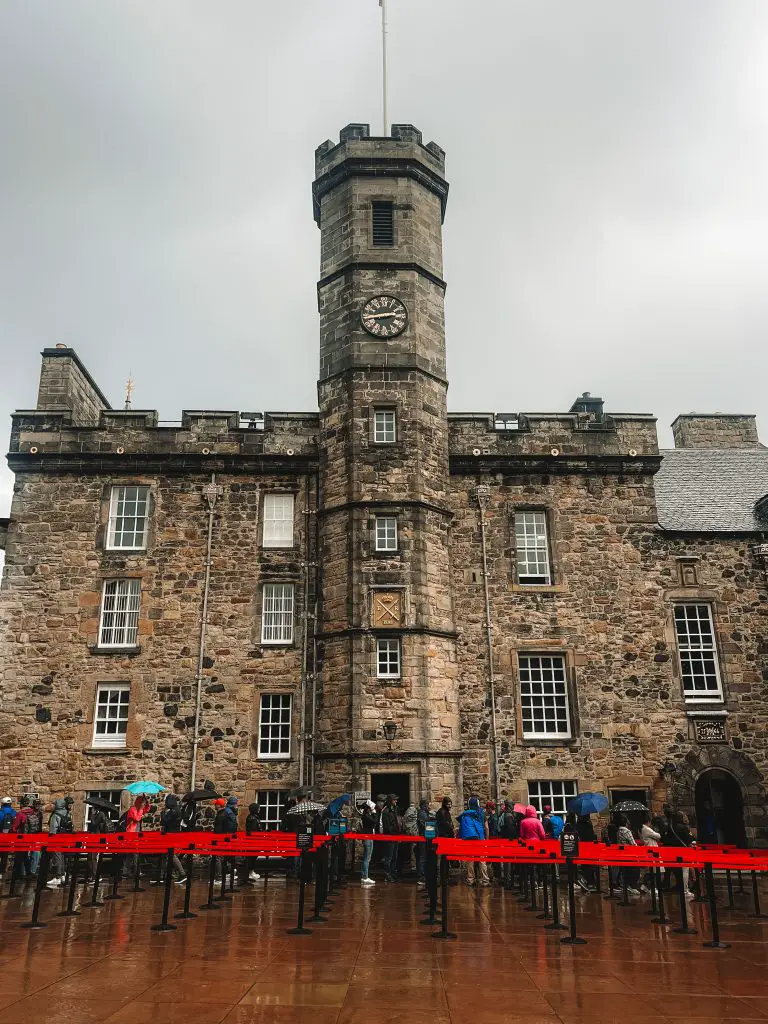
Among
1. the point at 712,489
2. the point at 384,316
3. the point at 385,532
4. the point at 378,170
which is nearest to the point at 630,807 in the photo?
the point at 385,532

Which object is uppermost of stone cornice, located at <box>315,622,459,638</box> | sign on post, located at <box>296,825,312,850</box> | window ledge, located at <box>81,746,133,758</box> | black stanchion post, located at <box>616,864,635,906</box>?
stone cornice, located at <box>315,622,459,638</box>

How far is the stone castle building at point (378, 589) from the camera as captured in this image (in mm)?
18391

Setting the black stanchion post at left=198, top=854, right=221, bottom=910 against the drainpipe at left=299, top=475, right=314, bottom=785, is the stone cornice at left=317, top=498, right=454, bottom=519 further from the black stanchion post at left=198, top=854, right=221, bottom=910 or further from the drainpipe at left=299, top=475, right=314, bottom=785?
the black stanchion post at left=198, top=854, right=221, bottom=910

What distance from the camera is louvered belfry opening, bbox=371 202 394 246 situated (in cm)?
2112

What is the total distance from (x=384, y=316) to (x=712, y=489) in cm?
1033

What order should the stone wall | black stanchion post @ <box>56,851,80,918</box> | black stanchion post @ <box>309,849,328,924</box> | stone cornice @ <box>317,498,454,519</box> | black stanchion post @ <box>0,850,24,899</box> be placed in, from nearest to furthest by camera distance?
black stanchion post @ <box>309,849,328,924</box>
black stanchion post @ <box>56,851,80,918</box>
black stanchion post @ <box>0,850,24,899</box>
the stone wall
stone cornice @ <box>317,498,454,519</box>

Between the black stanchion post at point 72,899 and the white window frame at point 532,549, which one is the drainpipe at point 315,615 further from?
the black stanchion post at point 72,899

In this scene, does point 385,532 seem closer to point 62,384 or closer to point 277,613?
point 277,613

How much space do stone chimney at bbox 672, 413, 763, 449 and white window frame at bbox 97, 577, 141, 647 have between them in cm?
1785

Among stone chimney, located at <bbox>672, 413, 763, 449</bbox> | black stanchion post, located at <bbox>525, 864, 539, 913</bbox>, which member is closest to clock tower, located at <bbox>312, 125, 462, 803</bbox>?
black stanchion post, located at <bbox>525, 864, 539, 913</bbox>

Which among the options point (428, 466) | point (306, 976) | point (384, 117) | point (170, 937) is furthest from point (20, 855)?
point (384, 117)

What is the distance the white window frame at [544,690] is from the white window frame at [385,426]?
6066mm

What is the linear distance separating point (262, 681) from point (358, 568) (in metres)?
3.51

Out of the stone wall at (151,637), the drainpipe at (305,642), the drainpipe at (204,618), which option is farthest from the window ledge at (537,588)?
the drainpipe at (204,618)
